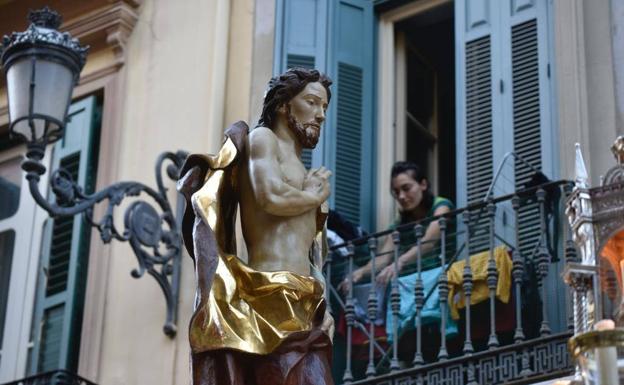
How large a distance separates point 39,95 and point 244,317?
17.5ft

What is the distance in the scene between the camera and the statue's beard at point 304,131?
21.6ft

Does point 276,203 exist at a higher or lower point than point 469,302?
lower

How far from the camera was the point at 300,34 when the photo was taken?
12.6 meters

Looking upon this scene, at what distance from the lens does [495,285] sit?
1043 cm

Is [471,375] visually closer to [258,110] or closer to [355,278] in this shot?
[355,278]

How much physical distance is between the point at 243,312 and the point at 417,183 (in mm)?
5413

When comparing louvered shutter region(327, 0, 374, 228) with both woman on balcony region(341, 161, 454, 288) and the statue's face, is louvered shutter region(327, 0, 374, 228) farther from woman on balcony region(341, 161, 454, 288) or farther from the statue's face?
the statue's face

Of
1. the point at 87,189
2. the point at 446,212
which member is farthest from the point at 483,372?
the point at 87,189

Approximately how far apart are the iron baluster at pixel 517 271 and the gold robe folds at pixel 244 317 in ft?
13.4

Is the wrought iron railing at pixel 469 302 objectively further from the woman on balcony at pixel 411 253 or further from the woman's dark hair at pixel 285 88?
the woman's dark hair at pixel 285 88

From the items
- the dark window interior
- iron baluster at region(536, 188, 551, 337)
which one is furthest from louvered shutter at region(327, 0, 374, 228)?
iron baluster at region(536, 188, 551, 337)

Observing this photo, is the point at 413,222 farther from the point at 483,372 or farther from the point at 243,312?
the point at 243,312

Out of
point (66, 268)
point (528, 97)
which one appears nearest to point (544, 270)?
point (528, 97)

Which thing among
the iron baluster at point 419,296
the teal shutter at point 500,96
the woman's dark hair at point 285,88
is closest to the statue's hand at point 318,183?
the woman's dark hair at point 285,88
